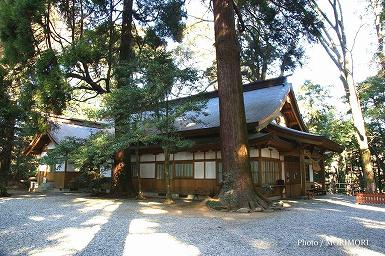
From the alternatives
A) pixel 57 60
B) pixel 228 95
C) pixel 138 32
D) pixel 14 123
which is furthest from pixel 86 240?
pixel 138 32

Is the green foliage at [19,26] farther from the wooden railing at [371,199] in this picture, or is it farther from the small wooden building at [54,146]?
the wooden railing at [371,199]

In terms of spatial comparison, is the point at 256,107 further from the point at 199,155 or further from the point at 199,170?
the point at 199,170

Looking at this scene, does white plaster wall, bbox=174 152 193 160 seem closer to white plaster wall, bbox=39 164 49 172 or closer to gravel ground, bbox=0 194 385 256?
gravel ground, bbox=0 194 385 256

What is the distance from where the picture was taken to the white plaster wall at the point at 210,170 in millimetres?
13781

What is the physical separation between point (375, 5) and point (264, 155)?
31.5ft

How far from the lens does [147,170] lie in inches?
643

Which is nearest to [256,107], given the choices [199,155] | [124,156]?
[199,155]

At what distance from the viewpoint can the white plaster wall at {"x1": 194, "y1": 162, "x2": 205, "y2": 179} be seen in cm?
1417

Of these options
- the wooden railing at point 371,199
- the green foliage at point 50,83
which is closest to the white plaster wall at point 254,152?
the wooden railing at point 371,199

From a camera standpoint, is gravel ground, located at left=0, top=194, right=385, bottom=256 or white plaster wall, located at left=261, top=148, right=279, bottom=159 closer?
gravel ground, located at left=0, top=194, right=385, bottom=256

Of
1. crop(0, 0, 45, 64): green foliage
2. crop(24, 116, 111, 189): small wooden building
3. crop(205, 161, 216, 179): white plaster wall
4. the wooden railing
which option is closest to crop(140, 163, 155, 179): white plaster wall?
crop(24, 116, 111, 189): small wooden building

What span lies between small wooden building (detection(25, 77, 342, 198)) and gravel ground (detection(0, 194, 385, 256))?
429cm

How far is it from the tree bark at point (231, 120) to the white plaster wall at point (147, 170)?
677 cm

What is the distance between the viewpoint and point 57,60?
12.4 m
